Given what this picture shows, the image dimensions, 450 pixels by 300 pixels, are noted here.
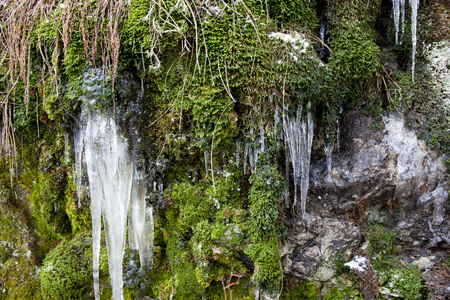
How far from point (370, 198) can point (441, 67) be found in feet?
6.34

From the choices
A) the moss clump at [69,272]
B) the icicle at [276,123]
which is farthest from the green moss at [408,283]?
the moss clump at [69,272]

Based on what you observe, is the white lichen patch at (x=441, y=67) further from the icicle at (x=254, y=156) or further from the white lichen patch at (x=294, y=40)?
the icicle at (x=254, y=156)

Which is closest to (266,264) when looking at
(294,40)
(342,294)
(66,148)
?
(342,294)

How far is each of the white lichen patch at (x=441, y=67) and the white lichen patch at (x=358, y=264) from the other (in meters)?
2.21

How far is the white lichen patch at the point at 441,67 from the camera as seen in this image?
362 cm

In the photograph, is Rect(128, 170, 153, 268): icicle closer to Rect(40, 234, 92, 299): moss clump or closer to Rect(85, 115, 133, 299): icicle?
Rect(85, 115, 133, 299): icicle

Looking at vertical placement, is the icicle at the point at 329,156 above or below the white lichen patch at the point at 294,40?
below

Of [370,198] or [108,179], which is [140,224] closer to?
[108,179]

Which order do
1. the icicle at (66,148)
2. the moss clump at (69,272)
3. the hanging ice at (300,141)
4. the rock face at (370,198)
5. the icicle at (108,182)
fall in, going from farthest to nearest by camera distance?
the moss clump at (69,272) → the icicle at (66,148) → the rock face at (370,198) → the icicle at (108,182) → the hanging ice at (300,141)

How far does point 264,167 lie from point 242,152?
1.16 ft

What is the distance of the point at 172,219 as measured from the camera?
3967 millimetres

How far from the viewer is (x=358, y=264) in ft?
11.4

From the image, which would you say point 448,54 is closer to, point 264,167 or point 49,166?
point 264,167

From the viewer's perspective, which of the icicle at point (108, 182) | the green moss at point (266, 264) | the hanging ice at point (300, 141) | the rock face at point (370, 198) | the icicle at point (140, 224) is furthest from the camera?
the icicle at point (140, 224)
